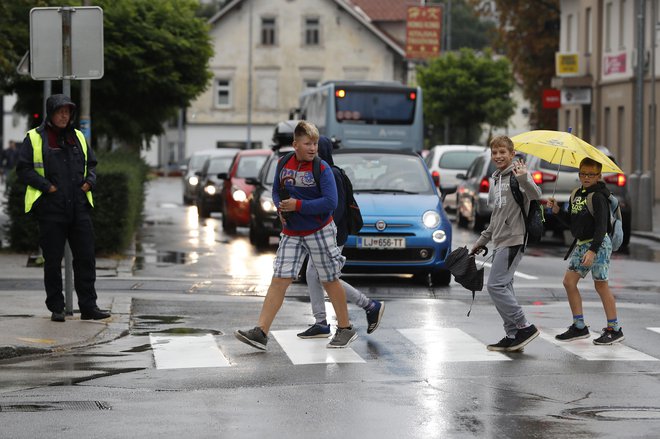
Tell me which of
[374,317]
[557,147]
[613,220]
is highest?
[557,147]

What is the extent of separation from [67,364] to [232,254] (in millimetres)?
11756

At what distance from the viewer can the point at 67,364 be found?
401 inches

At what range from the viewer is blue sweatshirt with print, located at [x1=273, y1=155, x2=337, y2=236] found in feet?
35.9

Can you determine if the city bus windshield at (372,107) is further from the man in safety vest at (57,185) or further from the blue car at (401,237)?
the man in safety vest at (57,185)

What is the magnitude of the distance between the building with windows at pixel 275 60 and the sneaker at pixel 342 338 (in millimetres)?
75194

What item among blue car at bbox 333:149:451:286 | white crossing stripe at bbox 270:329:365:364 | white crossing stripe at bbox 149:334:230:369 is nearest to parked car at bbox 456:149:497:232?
blue car at bbox 333:149:451:286

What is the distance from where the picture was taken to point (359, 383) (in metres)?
9.32

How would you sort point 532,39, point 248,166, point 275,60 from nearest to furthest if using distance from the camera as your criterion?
point 248,166
point 532,39
point 275,60

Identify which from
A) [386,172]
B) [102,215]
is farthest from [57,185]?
[102,215]

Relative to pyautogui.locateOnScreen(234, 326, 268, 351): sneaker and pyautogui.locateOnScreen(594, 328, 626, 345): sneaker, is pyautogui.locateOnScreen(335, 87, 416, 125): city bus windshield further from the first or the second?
pyautogui.locateOnScreen(234, 326, 268, 351): sneaker

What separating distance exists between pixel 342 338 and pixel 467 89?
2488 inches

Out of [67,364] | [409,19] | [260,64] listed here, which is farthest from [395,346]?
[260,64]

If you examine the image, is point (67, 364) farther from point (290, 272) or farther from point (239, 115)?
point (239, 115)

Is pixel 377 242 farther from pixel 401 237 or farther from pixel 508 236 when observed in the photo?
pixel 508 236
